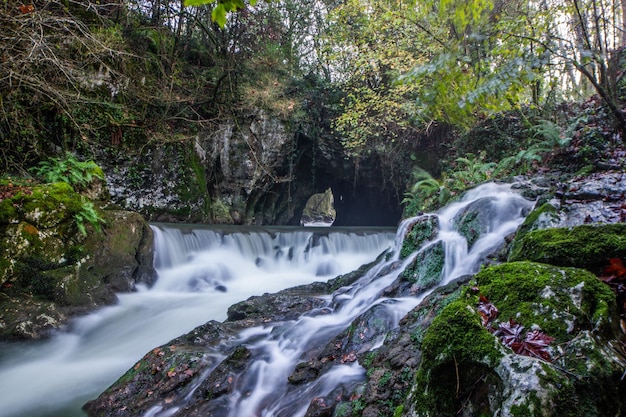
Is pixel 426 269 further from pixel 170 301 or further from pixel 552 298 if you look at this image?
pixel 170 301

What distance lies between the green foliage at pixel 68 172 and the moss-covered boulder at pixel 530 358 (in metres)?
7.43

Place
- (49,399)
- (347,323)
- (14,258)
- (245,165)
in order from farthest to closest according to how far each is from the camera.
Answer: (245,165) → (14,258) → (347,323) → (49,399)

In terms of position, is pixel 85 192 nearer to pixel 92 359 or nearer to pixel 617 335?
pixel 92 359

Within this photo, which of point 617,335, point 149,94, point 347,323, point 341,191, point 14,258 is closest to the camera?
point 617,335

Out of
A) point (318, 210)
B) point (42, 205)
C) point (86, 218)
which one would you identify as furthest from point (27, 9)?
point (318, 210)

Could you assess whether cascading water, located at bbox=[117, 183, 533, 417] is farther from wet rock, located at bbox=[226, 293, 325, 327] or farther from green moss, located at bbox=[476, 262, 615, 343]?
green moss, located at bbox=[476, 262, 615, 343]

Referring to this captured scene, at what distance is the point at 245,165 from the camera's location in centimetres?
1327

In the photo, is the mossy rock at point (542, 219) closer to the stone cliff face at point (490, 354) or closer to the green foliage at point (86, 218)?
the stone cliff face at point (490, 354)

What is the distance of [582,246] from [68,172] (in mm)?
8192

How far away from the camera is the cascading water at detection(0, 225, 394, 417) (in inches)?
166

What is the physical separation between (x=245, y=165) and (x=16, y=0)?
8121 millimetres

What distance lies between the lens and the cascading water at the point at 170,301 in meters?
4.22

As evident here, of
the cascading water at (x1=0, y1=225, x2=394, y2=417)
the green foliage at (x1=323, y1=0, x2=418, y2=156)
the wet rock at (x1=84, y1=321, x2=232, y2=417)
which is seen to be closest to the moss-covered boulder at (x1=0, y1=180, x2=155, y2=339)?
the cascading water at (x1=0, y1=225, x2=394, y2=417)

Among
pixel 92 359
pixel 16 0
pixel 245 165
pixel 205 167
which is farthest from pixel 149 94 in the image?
pixel 92 359
